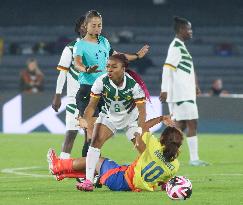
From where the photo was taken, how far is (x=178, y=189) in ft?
36.0

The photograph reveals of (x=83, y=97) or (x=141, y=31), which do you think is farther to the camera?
(x=141, y=31)

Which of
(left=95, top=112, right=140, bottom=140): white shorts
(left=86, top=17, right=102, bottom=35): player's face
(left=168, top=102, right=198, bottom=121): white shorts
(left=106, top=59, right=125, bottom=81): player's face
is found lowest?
(left=95, top=112, right=140, bottom=140): white shorts

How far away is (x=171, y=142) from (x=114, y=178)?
0.81 metres

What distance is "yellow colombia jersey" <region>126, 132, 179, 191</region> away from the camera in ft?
38.0

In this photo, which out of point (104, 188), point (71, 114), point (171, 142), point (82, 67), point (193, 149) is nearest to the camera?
point (171, 142)

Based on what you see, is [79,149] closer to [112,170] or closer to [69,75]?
[69,75]

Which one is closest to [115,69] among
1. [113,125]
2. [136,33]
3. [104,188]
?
[113,125]

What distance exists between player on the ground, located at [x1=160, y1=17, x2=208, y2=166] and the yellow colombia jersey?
4.79 metres

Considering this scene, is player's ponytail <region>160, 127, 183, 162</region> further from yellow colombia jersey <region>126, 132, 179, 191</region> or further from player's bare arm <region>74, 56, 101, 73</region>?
player's bare arm <region>74, 56, 101, 73</region>

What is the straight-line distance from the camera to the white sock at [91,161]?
12.0 meters

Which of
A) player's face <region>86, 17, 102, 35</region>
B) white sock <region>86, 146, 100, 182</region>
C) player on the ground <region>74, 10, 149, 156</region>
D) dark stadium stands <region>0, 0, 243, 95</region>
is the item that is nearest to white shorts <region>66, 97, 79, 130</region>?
player on the ground <region>74, 10, 149, 156</region>

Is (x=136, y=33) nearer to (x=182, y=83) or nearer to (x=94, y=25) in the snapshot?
(x=182, y=83)

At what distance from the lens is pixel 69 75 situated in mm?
14328

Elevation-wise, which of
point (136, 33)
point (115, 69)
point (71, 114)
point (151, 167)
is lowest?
point (151, 167)
